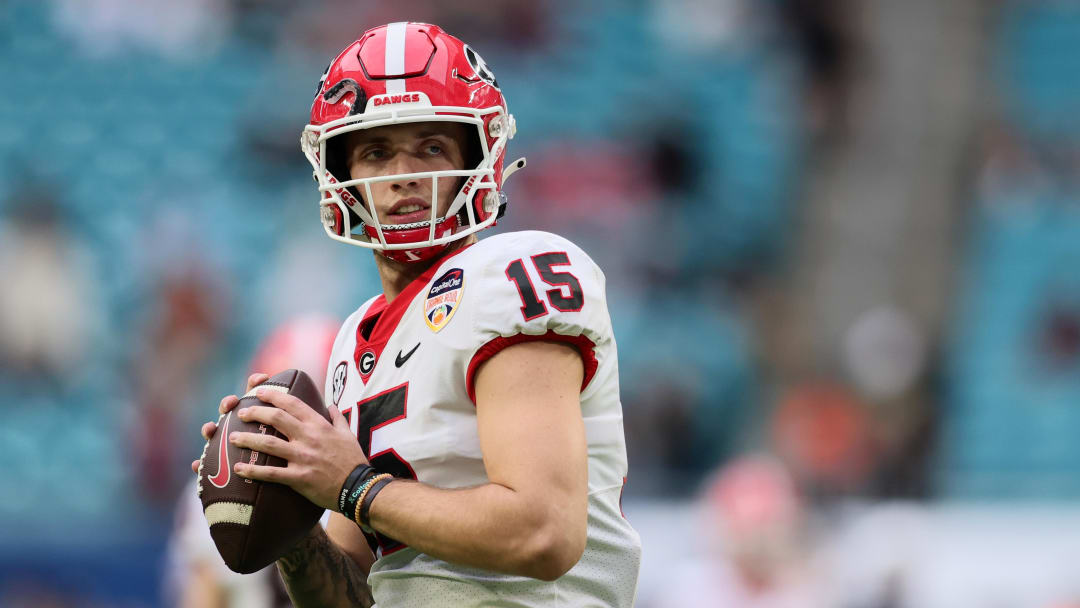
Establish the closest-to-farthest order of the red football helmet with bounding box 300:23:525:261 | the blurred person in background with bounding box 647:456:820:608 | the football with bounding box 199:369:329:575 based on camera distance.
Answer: the football with bounding box 199:369:329:575 < the red football helmet with bounding box 300:23:525:261 < the blurred person in background with bounding box 647:456:820:608

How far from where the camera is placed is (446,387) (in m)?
2.48

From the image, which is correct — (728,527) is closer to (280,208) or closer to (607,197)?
(607,197)

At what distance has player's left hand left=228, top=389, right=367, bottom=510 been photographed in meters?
2.46

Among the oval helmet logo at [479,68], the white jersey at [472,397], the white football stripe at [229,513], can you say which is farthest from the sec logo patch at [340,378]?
the oval helmet logo at [479,68]

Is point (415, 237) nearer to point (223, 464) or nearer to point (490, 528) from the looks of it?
point (223, 464)

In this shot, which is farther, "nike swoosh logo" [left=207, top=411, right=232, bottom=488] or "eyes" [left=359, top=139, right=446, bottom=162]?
"eyes" [left=359, top=139, right=446, bottom=162]

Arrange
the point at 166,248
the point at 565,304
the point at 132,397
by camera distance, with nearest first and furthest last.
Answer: the point at 565,304
the point at 132,397
the point at 166,248

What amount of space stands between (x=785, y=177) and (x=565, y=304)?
8.59m

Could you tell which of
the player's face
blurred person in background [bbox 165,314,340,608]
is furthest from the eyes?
blurred person in background [bbox 165,314,340,608]

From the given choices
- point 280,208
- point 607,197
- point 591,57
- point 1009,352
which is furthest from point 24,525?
point 1009,352

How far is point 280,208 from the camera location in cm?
981

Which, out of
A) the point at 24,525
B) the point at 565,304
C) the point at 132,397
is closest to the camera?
the point at 565,304

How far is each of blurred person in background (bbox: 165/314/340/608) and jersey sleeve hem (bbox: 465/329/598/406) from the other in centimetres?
187

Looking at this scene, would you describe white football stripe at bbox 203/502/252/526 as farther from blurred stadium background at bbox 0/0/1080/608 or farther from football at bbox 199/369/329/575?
blurred stadium background at bbox 0/0/1080/608
